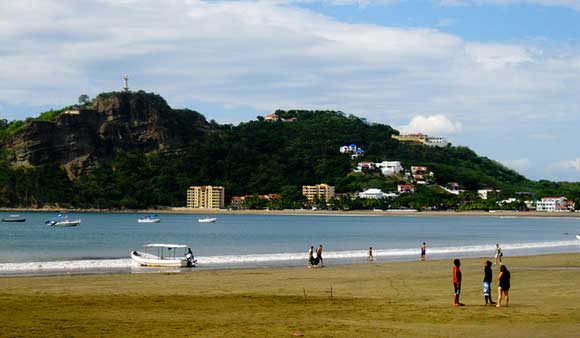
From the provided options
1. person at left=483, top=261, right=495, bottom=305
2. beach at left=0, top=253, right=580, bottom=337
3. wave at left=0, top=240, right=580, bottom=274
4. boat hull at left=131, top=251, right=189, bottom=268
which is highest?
person at left=483, top=261, right=495, bottom=305

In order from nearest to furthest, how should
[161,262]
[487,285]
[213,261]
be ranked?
[487,285] < [161,262] < [213,261]

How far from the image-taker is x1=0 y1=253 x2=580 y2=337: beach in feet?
65.6

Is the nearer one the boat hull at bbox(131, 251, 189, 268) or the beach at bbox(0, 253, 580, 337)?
the beach at bbox(0, 253, 580, 337)

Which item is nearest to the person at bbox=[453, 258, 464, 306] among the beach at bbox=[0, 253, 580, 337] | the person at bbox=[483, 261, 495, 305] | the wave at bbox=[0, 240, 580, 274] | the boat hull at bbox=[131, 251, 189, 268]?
the beach at bbox=[0, 253, 580, 337]

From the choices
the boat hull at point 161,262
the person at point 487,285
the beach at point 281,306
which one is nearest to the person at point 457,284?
the beach at point 281,306

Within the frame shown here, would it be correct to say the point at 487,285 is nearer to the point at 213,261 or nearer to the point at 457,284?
the point at 457,284

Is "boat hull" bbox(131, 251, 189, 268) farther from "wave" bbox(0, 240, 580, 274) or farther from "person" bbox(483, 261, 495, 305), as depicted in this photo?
"person" bbox(483, 261, 495, 305)

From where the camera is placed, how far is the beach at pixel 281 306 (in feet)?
65.6

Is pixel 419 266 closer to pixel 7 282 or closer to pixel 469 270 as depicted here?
pixel 469 270

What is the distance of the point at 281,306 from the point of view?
82.6 feet

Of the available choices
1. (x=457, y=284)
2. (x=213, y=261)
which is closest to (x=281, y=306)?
(x=457, y=284)

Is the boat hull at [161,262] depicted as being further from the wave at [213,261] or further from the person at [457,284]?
the person at [457,284]

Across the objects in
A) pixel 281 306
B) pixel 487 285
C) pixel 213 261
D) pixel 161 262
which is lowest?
pixel 213 261

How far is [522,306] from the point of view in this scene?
82.1ft
